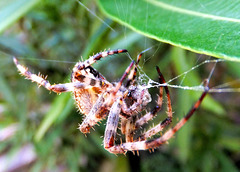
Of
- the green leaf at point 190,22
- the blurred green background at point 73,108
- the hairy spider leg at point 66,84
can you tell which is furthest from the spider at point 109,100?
the blurred green background at point 73,108

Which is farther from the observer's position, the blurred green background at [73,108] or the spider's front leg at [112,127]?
the blurred green background at [73,108]

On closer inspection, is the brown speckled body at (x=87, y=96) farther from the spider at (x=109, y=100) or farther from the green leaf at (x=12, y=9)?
the green leaf at (x=12, y=9)

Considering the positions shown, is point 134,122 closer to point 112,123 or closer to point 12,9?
point 112,123

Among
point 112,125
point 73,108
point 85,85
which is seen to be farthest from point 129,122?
point 73,108

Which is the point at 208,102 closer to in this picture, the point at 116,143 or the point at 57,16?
the point at 116,143

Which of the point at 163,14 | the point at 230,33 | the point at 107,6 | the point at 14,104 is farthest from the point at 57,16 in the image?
the point at 230,33

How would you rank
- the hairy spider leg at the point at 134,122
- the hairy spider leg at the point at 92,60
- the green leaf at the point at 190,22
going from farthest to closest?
the hairy spider leg at the point at 134,122, the hairy spider leg at the point at 92,60, the green leaf at the point at 190,22

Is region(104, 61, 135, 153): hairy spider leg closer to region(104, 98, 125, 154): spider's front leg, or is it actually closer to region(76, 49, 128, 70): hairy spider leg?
region(104, 98, 125, 154): spider's front leg
